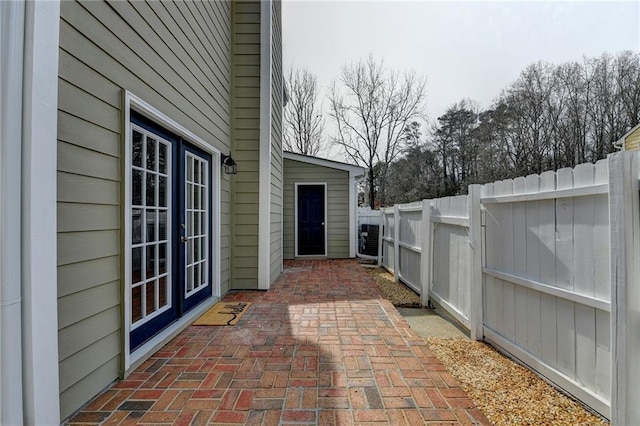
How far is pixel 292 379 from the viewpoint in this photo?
84.8 inches

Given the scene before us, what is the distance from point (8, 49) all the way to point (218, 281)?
3185mm

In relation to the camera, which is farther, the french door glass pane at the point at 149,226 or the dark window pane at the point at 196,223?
the dark window pane at the point at 196,223

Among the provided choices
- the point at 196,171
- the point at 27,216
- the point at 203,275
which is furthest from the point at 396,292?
the point at 27,216

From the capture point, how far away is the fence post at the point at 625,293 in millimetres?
1502

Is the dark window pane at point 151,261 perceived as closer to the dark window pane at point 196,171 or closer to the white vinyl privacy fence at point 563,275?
the dark window pane at point 196,171

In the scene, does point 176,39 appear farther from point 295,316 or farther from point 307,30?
point 307,30

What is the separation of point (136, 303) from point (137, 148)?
1208 millimetres

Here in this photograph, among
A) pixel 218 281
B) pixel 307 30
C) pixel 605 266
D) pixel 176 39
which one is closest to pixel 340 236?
pixel 218 281

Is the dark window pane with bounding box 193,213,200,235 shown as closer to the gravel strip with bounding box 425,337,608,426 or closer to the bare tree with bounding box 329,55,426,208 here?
the gravel strip with bounding box 425,337,608,426

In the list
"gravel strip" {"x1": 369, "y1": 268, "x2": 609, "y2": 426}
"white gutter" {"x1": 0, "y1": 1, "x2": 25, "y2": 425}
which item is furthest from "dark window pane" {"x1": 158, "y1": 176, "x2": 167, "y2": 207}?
"gravel strip" {"x1": 369, "y1": 268, "x2": 609, "y2": 426}

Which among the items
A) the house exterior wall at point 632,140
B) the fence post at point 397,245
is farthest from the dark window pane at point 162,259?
the house exterior wall at point 632,140

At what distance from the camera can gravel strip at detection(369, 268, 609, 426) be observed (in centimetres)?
176

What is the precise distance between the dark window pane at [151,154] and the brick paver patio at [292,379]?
153 cm

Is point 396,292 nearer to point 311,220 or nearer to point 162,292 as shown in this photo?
point 162,292
